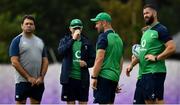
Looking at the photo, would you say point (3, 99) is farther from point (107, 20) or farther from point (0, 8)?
point (0, 8)

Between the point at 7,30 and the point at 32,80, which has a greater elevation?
the point at 7,30

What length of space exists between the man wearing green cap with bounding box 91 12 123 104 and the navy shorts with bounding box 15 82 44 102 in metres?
1.05

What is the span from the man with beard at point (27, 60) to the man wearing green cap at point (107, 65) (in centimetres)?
105

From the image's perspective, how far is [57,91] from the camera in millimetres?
16125

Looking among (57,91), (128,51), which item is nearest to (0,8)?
(128,51)

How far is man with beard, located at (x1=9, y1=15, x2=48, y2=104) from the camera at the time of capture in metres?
12.5

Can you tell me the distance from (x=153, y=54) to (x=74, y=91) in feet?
5.80

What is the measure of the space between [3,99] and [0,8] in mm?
28828

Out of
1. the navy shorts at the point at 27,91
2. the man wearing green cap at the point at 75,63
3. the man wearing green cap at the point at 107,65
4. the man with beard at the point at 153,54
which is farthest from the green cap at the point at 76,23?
the man with beard at the point at 153,54

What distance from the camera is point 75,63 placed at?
41.7 feet

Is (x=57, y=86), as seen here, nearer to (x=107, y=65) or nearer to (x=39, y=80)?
(x=39, y=80)

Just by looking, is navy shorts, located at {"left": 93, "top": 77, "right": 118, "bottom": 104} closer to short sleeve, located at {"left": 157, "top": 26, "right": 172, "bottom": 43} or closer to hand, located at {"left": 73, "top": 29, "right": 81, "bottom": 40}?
hand, located at {"left": 73, "top": 29, "right": 81, "bottom": 40}

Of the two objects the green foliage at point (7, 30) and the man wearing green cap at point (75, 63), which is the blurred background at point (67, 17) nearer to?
the green foliage at point (7, 30)

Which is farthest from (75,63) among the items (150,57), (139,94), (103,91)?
(150,57)
